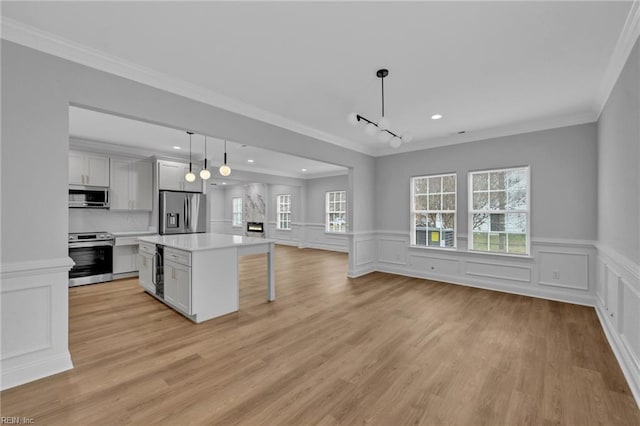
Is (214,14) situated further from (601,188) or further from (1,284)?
(601,188)

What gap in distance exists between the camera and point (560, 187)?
4.18 meters

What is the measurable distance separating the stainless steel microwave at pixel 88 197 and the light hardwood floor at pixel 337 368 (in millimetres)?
2061

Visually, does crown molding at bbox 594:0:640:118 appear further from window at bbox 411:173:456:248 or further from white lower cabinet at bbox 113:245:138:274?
white lower cabinet at bbox 113:245:138:274

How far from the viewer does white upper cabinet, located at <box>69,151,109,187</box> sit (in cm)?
507

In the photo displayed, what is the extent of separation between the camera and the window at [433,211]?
534 cm

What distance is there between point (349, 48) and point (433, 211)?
157 inches

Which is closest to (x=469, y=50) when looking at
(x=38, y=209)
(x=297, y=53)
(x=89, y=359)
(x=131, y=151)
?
(x=297, y=53)

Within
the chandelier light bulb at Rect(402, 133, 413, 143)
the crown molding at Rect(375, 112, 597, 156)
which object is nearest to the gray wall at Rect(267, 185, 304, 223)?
the crown molding at Rect(375, 112, 597, 156)

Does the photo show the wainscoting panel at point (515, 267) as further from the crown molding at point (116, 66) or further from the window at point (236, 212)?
the window at point (236, 212)

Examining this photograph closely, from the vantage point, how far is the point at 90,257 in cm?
516

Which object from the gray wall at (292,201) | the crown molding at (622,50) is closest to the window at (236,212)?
the gray wall at (292,201)

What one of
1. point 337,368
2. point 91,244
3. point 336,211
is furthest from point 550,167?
point 91,244

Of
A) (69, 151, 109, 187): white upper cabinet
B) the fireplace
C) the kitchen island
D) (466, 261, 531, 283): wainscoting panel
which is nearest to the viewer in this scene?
the kitchen island

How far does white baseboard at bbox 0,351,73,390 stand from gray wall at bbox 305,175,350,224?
7966 mm
